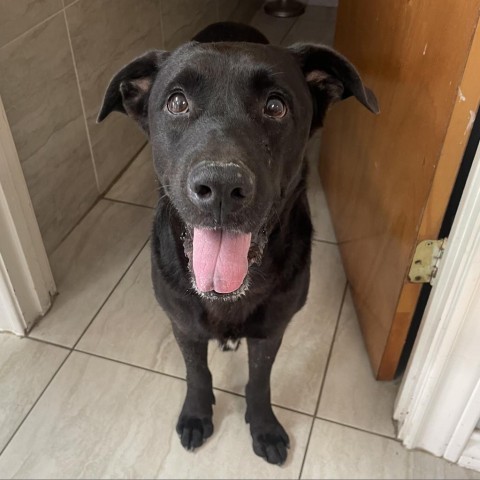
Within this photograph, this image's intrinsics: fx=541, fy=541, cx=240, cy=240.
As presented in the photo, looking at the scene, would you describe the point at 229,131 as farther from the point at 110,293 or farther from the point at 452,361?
the point at 110,293

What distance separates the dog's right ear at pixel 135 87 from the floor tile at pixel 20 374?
2.52 feet

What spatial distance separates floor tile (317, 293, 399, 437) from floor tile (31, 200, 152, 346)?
746mm

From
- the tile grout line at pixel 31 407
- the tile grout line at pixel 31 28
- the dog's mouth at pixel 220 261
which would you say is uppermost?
the tile grout line at pixel 31 28

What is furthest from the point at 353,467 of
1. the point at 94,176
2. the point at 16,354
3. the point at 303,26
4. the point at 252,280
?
the point at 303,26

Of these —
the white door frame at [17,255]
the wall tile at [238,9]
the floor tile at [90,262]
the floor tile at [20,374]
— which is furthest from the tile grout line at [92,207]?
the wall tile at [238,9]

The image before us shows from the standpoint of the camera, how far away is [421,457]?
4.42ft

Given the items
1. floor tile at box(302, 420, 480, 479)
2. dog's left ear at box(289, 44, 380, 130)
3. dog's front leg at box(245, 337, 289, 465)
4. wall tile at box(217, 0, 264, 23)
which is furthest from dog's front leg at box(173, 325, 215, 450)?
wall tile at box(217, 0, 264, 23)

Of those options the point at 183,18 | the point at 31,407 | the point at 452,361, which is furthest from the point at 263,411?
the point at 183,18

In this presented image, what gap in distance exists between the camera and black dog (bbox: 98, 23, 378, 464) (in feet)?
2.94

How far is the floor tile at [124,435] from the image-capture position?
1.31m

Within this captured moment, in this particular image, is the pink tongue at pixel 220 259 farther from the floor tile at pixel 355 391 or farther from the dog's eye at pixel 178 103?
the floor tile at pixel 355 391

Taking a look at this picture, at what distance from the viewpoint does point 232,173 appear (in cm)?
84

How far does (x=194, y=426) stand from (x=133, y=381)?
0.78ft

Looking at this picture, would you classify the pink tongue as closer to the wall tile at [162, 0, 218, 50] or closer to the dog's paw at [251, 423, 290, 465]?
the dog's paw at [251, 423, 290, 465]
